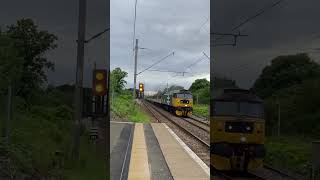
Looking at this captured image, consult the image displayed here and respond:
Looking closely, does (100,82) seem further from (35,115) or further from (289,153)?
(289,153)

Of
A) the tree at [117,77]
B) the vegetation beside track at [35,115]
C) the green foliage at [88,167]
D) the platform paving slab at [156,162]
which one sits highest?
the tree at [117,77]

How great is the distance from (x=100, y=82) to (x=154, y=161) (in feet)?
24.2

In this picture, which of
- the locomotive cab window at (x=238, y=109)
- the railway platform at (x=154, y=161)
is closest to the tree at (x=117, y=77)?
the railway platform at (x=154, y=161)

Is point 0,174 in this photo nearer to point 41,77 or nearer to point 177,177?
point 41,77

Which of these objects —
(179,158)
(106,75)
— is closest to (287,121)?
(106,75)

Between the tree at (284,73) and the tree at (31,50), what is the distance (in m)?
3.54

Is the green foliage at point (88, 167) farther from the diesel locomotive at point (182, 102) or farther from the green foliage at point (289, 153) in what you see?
the diesel locomotive at point (182, 102)

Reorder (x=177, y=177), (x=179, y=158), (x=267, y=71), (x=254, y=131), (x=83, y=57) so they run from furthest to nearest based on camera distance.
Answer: (x=179, y=158) → (x=177, y=177) → (x=254, y=131) → (x=267, y=71) → (x=83, y=57)

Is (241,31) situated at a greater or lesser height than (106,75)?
greater

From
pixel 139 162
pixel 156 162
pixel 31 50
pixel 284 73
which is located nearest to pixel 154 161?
pixel 156 162

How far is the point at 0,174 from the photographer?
7141 mm

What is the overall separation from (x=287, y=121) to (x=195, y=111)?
37.7 m

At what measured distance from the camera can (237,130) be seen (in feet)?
32.2

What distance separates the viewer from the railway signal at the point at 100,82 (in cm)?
644
